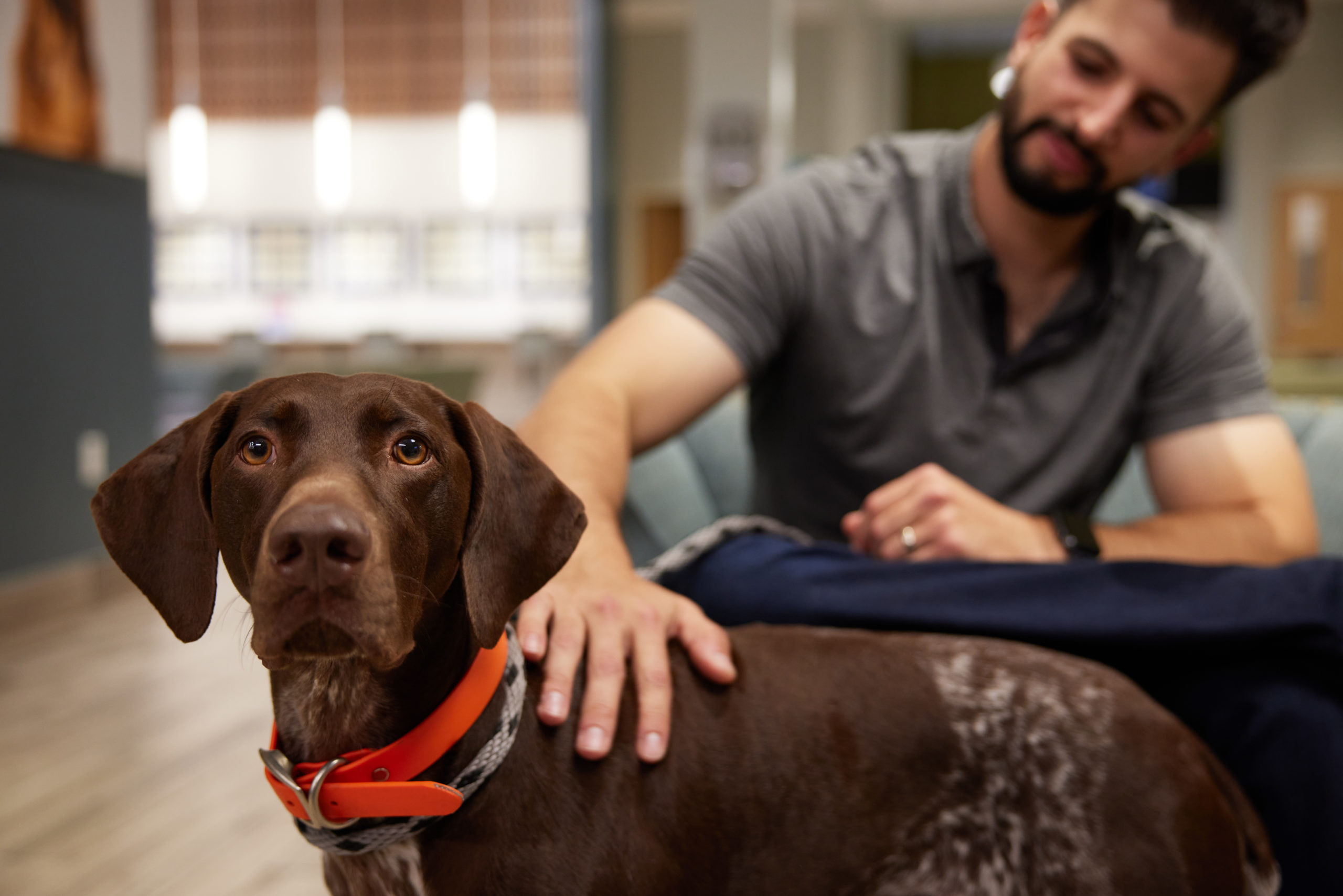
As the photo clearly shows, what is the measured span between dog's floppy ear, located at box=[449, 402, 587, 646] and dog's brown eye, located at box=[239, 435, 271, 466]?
150 mm

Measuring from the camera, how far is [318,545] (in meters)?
0.76

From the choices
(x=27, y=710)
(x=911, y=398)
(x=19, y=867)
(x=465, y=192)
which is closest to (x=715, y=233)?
(x=911, y=398)

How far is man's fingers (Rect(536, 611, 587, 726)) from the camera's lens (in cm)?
95

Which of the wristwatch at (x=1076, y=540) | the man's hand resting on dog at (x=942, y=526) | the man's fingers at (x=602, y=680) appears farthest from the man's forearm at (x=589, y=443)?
the wristwatch at (x=1076, y=540)

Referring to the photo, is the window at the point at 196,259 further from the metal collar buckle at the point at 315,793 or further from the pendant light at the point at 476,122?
the metal collar buckle at the point at 315,793

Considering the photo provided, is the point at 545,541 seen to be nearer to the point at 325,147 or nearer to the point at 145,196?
the point at 145,196

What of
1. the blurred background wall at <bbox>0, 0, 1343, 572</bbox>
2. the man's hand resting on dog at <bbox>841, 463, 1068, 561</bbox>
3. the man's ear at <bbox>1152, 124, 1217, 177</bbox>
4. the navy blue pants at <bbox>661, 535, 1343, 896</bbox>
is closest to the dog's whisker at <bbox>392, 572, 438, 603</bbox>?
the navy blue pants at <bbox>661, 535, 1343, 896</bbox>

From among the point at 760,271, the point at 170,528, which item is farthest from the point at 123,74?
the point at 170,528

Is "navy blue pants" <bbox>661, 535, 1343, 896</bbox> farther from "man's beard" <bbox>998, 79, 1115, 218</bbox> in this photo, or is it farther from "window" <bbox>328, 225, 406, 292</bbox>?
"window" <bbox>328, 225, 406, 292</bbox>

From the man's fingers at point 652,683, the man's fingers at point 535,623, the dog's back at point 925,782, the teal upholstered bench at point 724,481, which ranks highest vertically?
the man's fingers at point 535,623

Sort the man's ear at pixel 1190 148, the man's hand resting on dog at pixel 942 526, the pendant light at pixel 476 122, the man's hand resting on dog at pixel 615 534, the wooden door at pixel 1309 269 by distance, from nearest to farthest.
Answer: the man's hand resting on dog at pixel 615 534 → the man's hand resting on dog at pixel 942 526 → the man's ear at pixel 1190 148 → the wooden door at pixel 1309 269 → the pendant light at pixel 476 122

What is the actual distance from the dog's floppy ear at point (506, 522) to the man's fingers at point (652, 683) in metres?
0.14

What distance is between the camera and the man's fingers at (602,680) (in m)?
0.93

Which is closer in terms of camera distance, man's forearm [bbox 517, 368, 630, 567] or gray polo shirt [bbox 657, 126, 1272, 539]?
man's forearm [bbox 517, 368, 630, 567]
